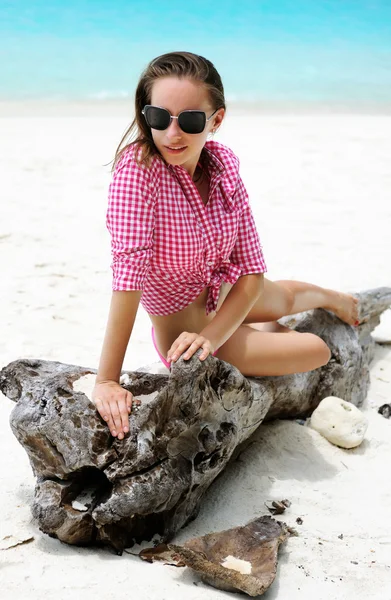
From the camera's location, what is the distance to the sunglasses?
2.74 meters

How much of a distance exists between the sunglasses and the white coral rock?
5.25 feet

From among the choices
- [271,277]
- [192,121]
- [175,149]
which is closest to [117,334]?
[175,149]

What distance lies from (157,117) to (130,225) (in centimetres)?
43

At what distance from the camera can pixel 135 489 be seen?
2.46 metres

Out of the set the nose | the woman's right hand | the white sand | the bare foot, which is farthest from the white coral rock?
the nose

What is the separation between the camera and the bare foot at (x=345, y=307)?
4.14 m

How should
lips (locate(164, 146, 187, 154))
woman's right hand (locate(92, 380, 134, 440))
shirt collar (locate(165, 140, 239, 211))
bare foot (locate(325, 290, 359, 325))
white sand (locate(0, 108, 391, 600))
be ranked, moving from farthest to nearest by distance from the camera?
1. bare foot (locate(325, 290, 359, 325))
2. shirt collar (locate(165, 140, 239, 211))
3. lips (locate(164, 146, 187, 154))
4. woman's right hand (locate(92, 380, 134, 440))
5. white sand (locate(0, 108, 391, 600))

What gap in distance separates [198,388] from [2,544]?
0.88 m

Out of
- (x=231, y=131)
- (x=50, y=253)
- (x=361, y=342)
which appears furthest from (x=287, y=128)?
(x=361, y=342)

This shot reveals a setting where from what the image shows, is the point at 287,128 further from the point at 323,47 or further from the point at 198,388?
the point at 323,47

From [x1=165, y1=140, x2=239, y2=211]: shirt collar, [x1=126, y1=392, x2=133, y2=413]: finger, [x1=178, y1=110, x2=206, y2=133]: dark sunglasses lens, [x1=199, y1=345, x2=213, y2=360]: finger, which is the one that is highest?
[x1=178, y1=110, x2=206, y2=133]: dark sunglasses lens

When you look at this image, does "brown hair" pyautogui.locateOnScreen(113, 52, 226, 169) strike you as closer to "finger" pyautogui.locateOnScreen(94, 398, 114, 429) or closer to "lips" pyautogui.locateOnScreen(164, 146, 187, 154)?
"lips" pyautogui.locateOnScreen(164, 146, 187, 154)

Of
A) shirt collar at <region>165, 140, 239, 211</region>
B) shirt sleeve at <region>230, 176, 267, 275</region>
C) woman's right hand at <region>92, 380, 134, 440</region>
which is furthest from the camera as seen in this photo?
shirt sleeve at <region>230, 176, 267, 275</region>

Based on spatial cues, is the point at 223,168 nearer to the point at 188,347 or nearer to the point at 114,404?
the point at 188,347
